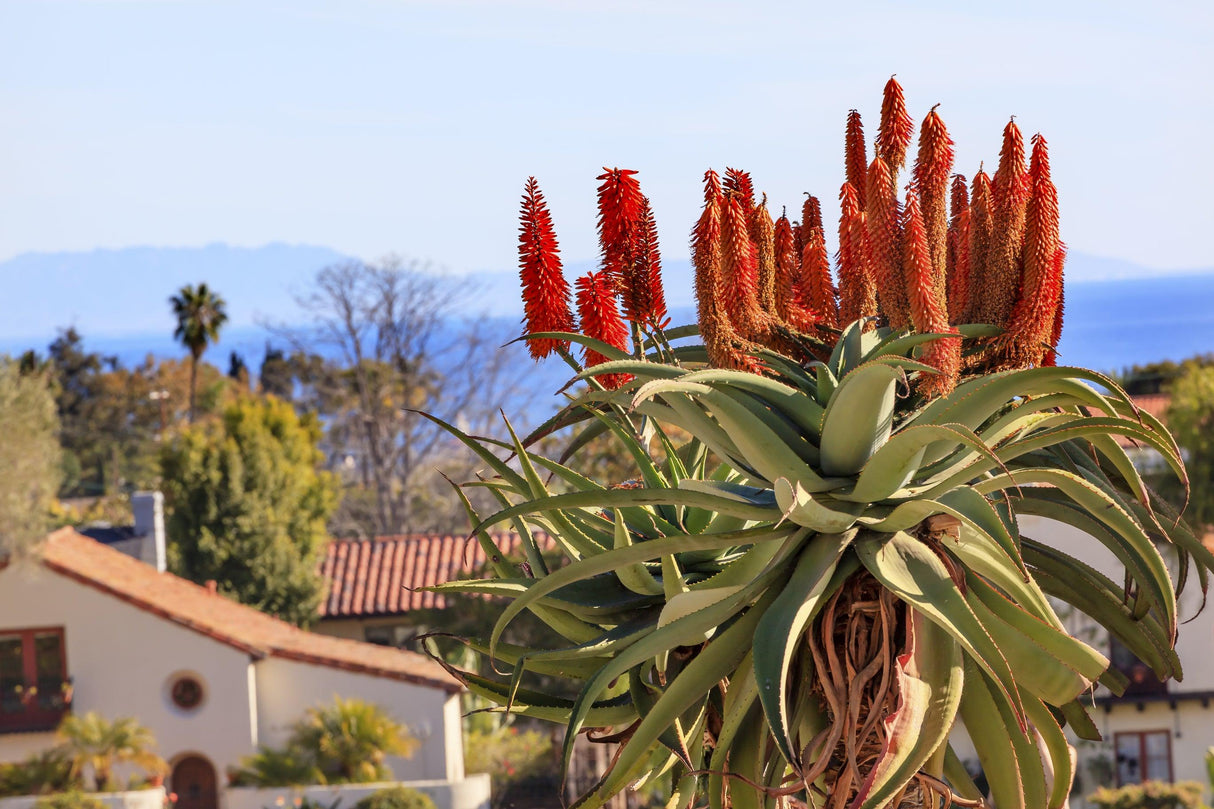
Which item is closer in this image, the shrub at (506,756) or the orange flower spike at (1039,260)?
the orange flower spike at (1039,260)

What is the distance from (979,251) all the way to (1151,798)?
62.5 feet

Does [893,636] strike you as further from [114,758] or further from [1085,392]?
[114,758]

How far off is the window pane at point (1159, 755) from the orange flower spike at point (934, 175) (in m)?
25.0

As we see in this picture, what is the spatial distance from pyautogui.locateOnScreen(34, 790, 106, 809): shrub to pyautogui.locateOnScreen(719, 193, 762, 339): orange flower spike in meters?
20.5

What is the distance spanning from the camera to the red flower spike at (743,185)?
3855 mm

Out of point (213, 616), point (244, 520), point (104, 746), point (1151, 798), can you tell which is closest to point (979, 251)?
point (1151, 798)

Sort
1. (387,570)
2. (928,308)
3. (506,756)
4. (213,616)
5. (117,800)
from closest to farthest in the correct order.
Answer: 1. (928,308)
2. (117,800)
3. (506,756)
4. (213,616)
5. (387,570)

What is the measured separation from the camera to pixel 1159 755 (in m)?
26.6

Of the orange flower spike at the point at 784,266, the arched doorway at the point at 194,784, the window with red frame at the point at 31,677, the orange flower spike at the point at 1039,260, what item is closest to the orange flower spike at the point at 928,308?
the orange flower spike at the point at 1039,260

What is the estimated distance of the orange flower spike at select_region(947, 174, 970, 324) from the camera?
402 cm

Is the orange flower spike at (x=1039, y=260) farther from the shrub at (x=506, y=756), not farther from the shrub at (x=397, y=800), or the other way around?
the shrub at (x=506, y=756)

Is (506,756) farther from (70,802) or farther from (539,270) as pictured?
(539,270)

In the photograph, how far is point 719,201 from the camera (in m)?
3.66

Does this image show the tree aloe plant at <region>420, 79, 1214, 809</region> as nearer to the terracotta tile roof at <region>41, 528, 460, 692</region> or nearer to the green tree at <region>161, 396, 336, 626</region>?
the terracotta tile roof at <region>41, 528, 460, 692</region>
